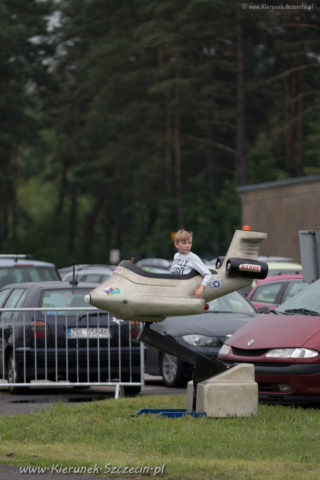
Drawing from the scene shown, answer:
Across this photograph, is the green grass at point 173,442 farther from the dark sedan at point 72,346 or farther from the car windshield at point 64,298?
the car windshield at point 64,298

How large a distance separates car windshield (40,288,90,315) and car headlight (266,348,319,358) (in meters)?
4.12

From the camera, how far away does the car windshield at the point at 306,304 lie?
42.0ft

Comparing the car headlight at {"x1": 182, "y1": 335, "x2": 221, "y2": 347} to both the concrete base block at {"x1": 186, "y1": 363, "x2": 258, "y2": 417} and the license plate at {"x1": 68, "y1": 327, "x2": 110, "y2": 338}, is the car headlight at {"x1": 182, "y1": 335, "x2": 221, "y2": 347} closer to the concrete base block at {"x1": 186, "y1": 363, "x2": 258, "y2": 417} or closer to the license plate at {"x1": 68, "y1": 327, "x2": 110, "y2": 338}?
the license plate at {"x1": 68, "y1": 327, "x2": 110, "y2": 338}

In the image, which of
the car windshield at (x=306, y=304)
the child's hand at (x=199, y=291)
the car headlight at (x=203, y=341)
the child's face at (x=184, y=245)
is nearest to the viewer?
the child's hand at (x=199, y=291)

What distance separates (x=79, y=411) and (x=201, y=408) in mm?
1637

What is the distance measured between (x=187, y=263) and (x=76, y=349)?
14.9 feet

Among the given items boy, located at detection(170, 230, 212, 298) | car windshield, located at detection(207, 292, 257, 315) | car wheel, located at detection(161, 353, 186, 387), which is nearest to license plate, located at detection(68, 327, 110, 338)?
car wheel, located at detection(161, 353, 186, 387)

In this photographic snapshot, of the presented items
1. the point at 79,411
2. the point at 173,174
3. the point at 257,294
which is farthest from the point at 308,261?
the point at 173,174

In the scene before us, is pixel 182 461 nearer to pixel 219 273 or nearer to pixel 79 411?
pixel 219 273

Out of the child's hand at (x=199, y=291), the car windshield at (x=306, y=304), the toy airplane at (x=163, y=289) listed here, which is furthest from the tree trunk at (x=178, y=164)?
the child's hand at (x=199, y=291)

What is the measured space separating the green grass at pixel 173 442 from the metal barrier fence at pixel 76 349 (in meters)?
2.57

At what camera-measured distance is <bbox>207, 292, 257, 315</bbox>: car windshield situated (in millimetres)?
17109

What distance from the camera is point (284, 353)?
39.5ft

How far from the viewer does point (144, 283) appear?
35.0ft
